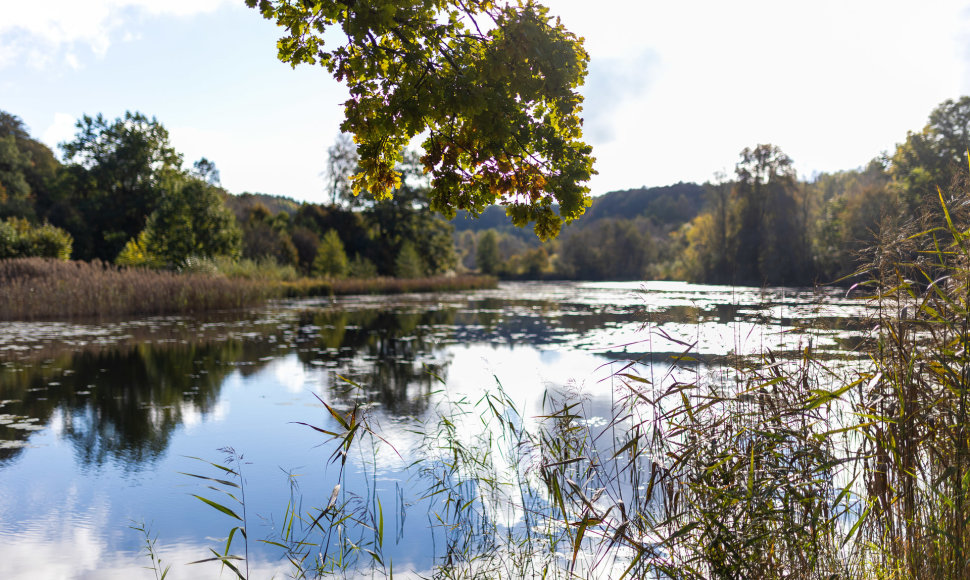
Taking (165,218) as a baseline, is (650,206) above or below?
above

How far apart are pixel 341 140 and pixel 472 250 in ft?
239

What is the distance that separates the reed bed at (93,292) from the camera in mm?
16234

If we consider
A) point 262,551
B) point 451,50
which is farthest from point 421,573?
point 451,50

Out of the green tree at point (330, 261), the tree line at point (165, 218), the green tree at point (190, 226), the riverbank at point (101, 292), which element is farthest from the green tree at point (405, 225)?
the riverbank at point (101, 292)

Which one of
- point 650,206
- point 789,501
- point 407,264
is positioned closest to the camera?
point 789,501

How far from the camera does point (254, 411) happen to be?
6543 mm

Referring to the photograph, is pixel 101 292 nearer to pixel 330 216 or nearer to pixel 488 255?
pixel 330 216

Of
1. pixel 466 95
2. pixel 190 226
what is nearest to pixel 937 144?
pixel 466 95

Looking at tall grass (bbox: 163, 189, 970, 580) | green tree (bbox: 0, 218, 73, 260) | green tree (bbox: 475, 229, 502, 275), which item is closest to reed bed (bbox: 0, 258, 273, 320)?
green tree (bbox: 0, 218, 73, 260)

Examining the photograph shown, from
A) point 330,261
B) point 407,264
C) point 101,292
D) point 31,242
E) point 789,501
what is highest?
point 31,242

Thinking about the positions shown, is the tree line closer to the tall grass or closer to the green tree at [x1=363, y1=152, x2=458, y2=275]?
the green tree at [x1=363, y1=152, x2=458, y2=275]

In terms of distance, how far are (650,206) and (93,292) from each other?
90.4 m

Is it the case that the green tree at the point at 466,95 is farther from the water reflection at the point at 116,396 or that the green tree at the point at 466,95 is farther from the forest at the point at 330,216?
the forest at the point at 330,216

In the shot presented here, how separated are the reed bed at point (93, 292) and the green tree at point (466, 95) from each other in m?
17.0
